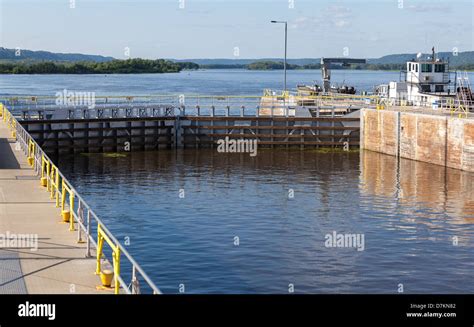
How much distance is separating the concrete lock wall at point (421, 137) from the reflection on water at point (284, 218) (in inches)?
30.3

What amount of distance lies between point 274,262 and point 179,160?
24220mm

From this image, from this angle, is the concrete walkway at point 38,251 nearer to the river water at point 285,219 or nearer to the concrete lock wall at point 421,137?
the river water at point 285,219

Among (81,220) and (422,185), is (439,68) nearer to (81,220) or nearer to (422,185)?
(422,185)

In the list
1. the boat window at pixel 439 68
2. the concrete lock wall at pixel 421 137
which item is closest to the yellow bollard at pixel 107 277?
the concrete lock wall at pixel 421 137

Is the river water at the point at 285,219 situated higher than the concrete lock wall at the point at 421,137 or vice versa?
the concrete lock wall at the point at 421,137

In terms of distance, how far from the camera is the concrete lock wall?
4091cm

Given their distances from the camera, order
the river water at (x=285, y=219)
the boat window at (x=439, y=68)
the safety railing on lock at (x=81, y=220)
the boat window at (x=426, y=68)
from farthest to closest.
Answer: the boat window at (x=439, y=68) → the boat window at (x=426, y=68) → the river water at (x=285, y=219) → the safety railing on lock at (x=81, y=220)

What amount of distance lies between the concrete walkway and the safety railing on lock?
0.22m

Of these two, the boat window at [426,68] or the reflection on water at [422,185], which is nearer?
the reflection on water at [422,185]

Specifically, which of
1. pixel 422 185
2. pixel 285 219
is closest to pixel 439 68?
pixel 422 185

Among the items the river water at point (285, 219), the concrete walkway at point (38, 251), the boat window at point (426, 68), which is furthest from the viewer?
the boat window at point (426, 68)

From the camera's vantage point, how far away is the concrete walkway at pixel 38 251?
13.8m

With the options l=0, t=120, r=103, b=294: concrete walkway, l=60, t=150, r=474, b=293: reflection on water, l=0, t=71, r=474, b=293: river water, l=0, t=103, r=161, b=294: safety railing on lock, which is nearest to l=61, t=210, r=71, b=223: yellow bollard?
l=0, t=103, r=161, b=294: safety railing on lock
